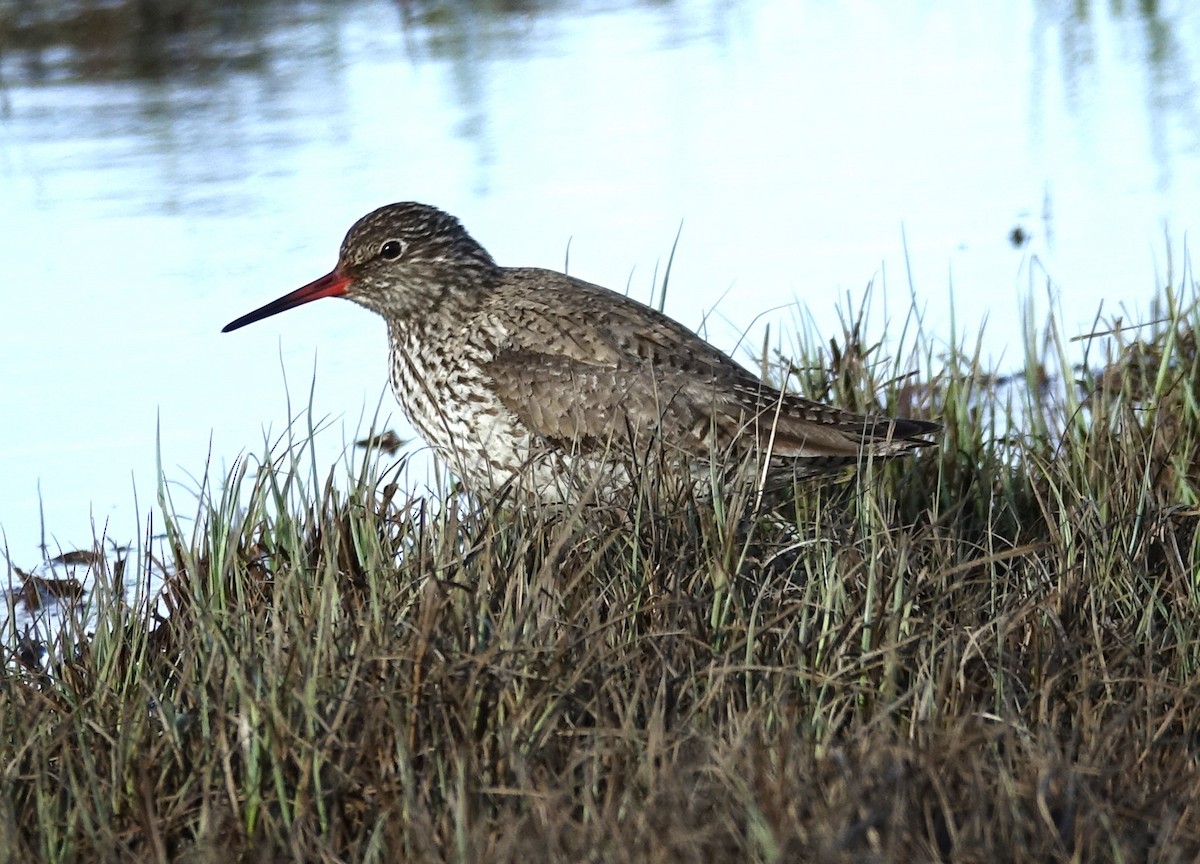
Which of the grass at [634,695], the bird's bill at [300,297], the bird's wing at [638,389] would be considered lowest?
the grass at [634,695]

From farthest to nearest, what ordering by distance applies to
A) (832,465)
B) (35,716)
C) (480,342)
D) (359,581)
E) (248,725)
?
(480,342) → (832,465) → (359,581) → (35,716) → (248,725)

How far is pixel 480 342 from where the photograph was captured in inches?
228

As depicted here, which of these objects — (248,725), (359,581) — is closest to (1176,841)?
(248,725)

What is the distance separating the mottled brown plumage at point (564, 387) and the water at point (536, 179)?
0.30 metres

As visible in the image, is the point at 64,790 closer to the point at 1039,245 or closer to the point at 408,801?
the point at 408,801

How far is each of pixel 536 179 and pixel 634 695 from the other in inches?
255

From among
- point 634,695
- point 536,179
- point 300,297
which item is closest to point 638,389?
point 300,297

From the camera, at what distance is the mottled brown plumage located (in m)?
5.32

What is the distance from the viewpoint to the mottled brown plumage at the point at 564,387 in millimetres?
5324

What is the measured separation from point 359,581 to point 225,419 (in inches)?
102

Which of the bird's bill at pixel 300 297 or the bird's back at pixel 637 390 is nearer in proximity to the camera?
the bird's back at pixel 637 390

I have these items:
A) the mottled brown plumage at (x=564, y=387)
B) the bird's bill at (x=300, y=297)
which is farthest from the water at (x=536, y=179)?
the mottled brown plumage at (x=564, y=387)

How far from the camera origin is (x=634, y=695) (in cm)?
369

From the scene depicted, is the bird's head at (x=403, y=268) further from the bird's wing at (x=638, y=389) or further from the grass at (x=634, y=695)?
the grass at (x=634, y=695)
